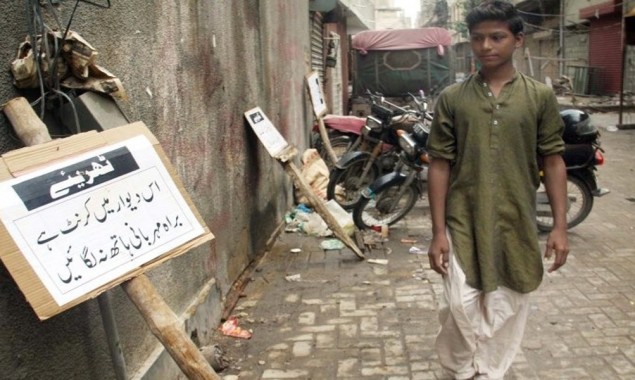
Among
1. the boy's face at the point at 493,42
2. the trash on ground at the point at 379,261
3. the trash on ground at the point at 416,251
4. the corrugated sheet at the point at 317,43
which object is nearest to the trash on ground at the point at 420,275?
the trash on ground at the point at 379,261

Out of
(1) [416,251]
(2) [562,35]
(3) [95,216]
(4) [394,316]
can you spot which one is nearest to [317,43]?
(1) [416,251]

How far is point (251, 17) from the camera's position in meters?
5.11

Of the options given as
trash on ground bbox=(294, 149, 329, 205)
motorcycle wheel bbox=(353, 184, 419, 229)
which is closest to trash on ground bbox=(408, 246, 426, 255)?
motorcycle wheel bbox=(353, 184, 419, 229)

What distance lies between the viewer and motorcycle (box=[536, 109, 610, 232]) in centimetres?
543

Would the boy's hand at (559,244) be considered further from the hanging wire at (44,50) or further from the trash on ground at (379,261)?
the trash on ground at (379,261)

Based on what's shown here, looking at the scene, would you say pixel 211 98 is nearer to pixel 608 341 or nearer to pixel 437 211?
pixel 437 211

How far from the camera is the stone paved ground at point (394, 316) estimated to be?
3273 mm

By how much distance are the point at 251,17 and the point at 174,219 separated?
3525 mm

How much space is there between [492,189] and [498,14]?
75 cm

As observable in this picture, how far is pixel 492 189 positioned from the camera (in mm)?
2570

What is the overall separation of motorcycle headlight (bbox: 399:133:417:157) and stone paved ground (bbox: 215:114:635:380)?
33.7 inches

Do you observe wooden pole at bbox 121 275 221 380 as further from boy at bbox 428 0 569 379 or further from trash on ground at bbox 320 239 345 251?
trash on ground at bbox 320 239 345 251

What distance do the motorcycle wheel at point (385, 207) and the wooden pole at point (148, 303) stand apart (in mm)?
4067

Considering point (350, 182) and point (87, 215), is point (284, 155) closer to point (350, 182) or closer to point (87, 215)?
point (350, 182)
